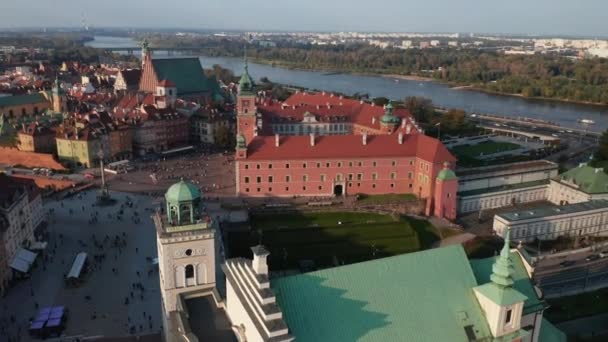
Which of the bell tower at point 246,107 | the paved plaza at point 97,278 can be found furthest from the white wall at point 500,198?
the paved plaza at point 97,278

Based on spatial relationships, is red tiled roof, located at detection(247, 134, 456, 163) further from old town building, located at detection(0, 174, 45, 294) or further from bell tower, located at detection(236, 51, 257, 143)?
old town building, located at detection(0, 174, 45, 294)

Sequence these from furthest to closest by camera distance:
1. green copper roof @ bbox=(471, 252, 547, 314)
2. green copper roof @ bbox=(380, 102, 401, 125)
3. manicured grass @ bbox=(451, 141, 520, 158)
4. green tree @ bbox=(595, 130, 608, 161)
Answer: manicured grass @ bbox=(451, 141, 520, 158), green tree @ bbox=(595, 130, 608, 161), green copper roof @ bbox=(380, 102, 401, 125), green copper roof @ bbox=(471, 252, 547, 314)

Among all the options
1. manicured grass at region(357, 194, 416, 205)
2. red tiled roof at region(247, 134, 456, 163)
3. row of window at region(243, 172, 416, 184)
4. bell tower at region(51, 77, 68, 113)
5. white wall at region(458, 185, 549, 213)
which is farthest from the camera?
bell tower at region(51, 77, 68, 113)

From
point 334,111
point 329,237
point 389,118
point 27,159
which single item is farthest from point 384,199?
point 27,159

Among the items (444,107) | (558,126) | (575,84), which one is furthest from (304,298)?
(575,84)

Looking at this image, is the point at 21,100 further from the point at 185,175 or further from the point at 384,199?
the point at 384,199

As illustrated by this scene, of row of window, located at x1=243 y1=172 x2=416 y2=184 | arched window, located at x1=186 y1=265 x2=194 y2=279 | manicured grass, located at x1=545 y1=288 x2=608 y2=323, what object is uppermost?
arched window, located at x1=186 y1=265 x2=194 y2=279

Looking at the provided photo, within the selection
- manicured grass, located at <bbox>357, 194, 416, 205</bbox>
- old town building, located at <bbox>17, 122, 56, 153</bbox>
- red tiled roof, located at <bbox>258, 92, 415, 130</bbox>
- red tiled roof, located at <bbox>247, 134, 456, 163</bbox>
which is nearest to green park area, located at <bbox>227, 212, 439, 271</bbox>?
manicured grass, located at <bbox>357, 194, 416, 205</bbox>

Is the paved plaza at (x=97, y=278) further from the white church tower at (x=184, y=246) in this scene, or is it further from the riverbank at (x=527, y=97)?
the riverbank at (x=527, y=97)
